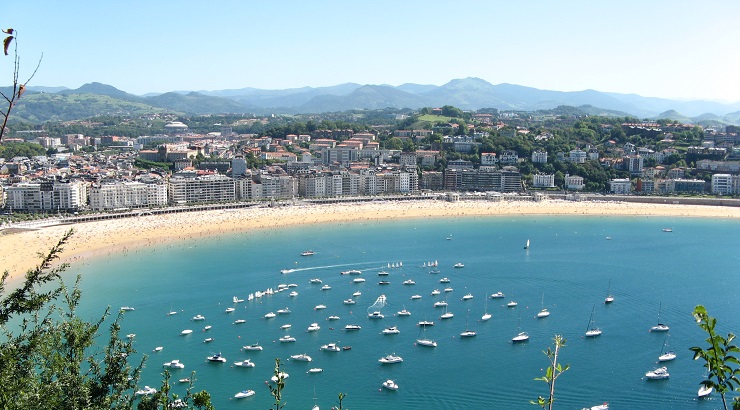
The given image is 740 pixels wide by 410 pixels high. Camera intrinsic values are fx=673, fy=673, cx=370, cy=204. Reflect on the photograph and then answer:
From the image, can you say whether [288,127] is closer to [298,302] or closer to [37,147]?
[37,147]

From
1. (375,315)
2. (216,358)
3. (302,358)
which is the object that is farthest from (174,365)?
(375,315)

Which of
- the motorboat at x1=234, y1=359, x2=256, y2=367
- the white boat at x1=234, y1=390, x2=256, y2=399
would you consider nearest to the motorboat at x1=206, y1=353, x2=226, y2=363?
the motorboat at x1=234, y1=359, x2=256, y2=367

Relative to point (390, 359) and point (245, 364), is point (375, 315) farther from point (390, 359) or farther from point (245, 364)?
point (245, 364)

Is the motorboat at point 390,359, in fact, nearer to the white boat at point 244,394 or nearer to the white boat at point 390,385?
the white boat at point 390,385

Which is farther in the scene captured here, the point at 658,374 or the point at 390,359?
the point at 390,359

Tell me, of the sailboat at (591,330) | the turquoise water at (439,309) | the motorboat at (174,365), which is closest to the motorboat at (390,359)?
the turquoise water at (439,309)

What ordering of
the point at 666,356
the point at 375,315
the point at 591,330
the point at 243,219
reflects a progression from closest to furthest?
1. the point at 666,356
2. the point at 591,330
3. the point at 375,315
4. the point at 243,219

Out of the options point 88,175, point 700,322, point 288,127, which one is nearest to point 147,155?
point 88,175
